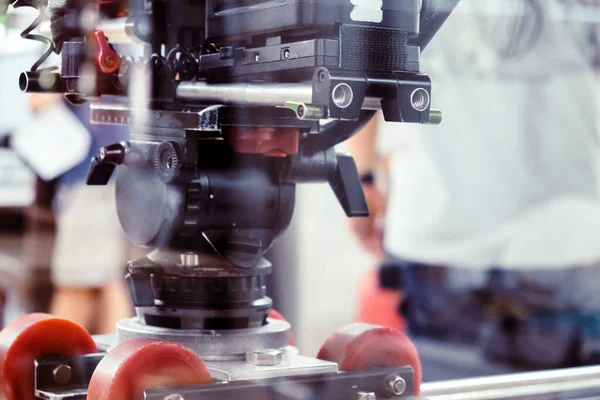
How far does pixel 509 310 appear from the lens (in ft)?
7.26

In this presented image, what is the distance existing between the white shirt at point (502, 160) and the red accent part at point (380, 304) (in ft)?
0.62

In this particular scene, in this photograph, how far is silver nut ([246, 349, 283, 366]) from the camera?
59 cm

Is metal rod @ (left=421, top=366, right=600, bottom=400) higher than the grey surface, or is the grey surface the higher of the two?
the grey surface

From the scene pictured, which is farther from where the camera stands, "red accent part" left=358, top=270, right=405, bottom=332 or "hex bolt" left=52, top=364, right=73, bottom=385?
"red accent part" left=358, top=270, right=405, bottom=332

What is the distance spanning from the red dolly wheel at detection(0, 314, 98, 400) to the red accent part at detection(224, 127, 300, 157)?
188 millimetres

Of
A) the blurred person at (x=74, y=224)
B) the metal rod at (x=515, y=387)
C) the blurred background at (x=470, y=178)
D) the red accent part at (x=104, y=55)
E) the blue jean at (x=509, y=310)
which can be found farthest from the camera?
the blue jean at (x=509, y=310)

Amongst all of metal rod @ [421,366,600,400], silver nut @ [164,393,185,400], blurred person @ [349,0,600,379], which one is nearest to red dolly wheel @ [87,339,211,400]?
silver nut @ [164,393,185,400]

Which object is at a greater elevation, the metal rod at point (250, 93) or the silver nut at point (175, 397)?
the metal rod at point (250, 93)

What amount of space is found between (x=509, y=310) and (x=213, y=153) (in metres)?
1.74

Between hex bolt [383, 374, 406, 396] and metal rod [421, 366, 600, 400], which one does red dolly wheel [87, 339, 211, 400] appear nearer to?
hex bolt [383, 374, 406, 396]

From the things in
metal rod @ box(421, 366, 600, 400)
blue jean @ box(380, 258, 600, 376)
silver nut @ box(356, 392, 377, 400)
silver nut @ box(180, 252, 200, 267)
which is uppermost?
silver nut @ box(180, 252, 200, 267)

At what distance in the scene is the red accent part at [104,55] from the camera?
1.90ft

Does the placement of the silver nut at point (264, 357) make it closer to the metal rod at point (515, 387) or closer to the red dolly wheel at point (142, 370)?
the red dolly wheel at point (142, 370)

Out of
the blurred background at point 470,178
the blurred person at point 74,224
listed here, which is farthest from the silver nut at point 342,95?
the blurred background at point 470,178
